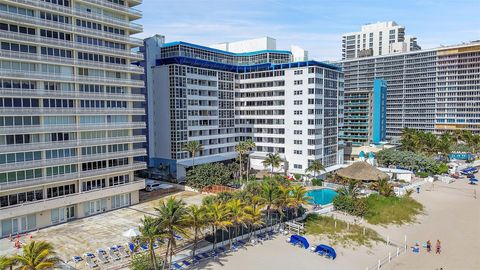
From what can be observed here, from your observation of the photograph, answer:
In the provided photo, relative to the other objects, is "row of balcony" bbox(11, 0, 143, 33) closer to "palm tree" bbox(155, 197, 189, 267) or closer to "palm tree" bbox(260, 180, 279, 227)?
"palm tree" bbox(155, 197, 189, 267)

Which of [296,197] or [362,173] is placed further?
[362,173]

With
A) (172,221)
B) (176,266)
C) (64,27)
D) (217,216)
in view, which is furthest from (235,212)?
(64,27)

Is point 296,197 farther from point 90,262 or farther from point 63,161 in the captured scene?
point 63,161

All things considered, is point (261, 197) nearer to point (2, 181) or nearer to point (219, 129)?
point (2, 181)

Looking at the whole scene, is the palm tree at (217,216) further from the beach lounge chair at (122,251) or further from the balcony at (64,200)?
the balcony at (64,200)

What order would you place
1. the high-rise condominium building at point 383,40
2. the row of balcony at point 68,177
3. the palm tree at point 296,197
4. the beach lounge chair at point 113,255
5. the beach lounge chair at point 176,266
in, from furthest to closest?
1. the high-rise condominium building at point 383,40
2. the palm tree at point 296,197
3. the row of balcony at point 68,177
4. the beach lounge chair at point 113,255
5. the beach lounge chair at point 176,266

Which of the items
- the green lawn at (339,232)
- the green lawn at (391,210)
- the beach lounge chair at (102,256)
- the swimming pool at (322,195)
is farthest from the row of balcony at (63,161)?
the green lawn at (391,210)

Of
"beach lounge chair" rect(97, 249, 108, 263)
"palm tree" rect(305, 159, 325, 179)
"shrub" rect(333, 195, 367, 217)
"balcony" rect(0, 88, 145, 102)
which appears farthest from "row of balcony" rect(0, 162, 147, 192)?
"palm tree" rect(305, 159, 325, 179)
